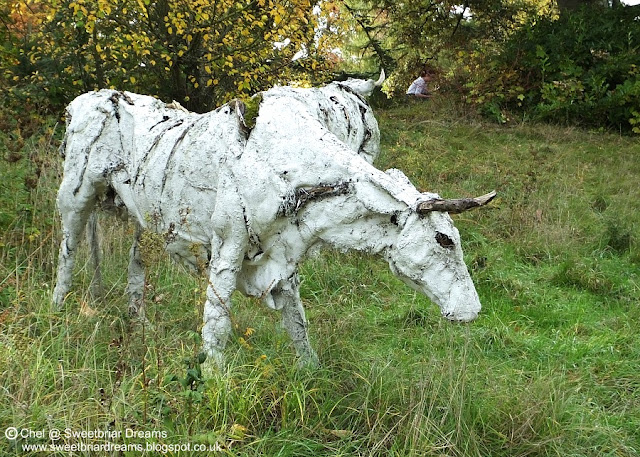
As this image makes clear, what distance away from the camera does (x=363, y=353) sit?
401 centimetres

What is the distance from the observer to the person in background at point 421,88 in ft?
46.7

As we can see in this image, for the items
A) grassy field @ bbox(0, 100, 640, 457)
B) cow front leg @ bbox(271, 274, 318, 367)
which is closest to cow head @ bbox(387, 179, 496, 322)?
grassy field @ bbox(0, 100, 640, 457)

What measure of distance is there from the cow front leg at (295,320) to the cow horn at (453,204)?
968 mm

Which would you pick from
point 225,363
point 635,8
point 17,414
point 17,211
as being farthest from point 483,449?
point 635,8

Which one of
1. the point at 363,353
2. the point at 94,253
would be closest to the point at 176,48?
the point at 94,253

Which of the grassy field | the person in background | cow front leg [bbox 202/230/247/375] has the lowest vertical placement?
the person in background

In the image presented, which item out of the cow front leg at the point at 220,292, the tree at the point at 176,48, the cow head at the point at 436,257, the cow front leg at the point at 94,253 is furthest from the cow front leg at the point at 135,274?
the tree at the point at 176,48

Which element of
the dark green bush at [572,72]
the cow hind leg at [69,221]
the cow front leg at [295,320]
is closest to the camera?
the cow front leg at [295,320]

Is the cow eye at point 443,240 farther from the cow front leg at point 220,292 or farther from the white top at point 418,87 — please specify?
the white top at point 418,87

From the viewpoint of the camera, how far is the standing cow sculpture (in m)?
2.79

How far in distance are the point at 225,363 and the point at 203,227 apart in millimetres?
762

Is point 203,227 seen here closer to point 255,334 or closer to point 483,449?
point 255,334

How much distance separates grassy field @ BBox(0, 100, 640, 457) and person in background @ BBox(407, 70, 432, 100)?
6.61m

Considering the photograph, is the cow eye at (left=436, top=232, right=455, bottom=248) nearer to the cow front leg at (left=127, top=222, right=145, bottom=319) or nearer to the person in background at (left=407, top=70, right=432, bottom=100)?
the cow front leg at (left=127, top=222, right=145, bottom=319)
